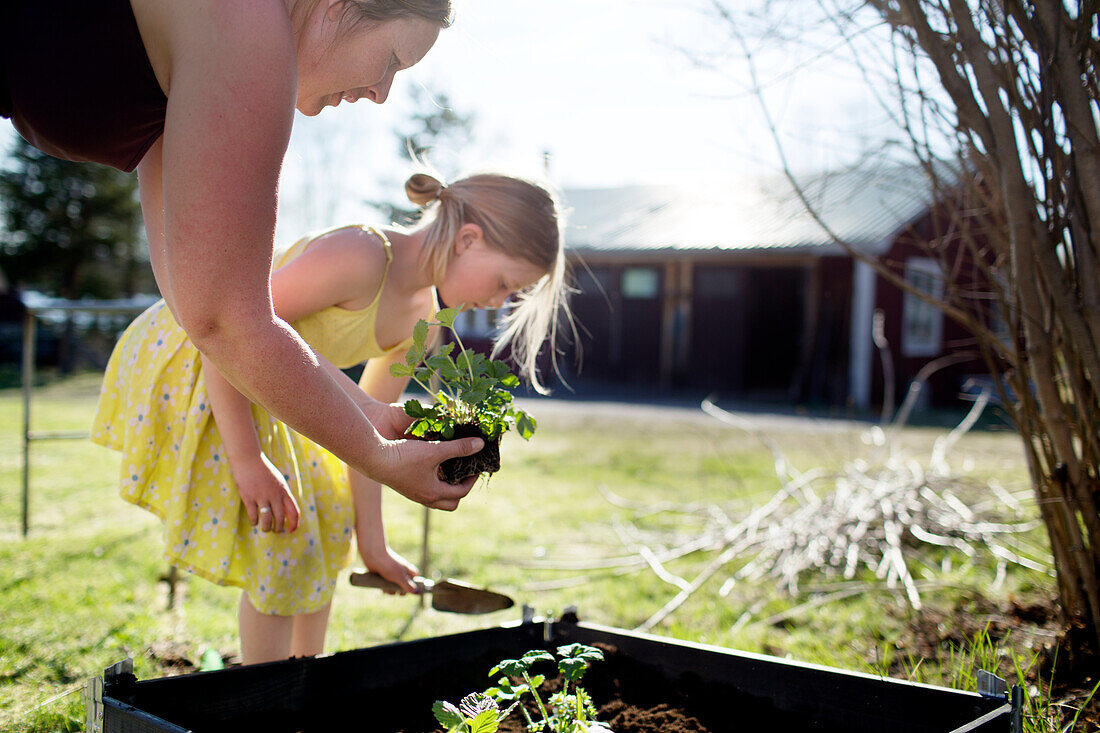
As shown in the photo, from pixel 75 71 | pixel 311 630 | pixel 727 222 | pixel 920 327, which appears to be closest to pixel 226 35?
pixel 75 71

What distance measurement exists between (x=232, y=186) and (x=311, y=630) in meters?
1.34

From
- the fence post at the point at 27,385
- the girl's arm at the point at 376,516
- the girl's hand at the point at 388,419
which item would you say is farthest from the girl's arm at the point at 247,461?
the fence post at the point at 27,385

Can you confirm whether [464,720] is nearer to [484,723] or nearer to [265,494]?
[484,723]

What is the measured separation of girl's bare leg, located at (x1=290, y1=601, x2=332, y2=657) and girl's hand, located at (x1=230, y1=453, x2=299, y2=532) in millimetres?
384

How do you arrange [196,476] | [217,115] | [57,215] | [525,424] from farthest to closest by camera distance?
[57,215], [196,476], [525,424], [217,115]

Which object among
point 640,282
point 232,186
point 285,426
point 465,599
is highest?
point 640,282

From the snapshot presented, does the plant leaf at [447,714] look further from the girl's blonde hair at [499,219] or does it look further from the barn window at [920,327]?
the barn window at [920,327]

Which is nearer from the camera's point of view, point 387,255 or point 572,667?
point 572,667

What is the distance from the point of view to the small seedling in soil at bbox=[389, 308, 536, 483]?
1357mm

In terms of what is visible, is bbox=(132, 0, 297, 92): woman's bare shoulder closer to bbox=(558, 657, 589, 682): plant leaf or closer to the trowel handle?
bbox=(558, 657, 589, 682): plant leaf

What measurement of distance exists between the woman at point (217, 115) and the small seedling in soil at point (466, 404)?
0.91ft

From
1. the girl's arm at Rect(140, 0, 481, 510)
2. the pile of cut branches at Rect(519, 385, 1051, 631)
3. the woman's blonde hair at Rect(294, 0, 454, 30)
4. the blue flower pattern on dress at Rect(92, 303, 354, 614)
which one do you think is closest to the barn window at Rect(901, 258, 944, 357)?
the pile of cut branches at Rect(519, 385, 1051, 631)

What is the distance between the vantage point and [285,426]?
5.99 feet

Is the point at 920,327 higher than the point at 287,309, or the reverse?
the point at 920,327
